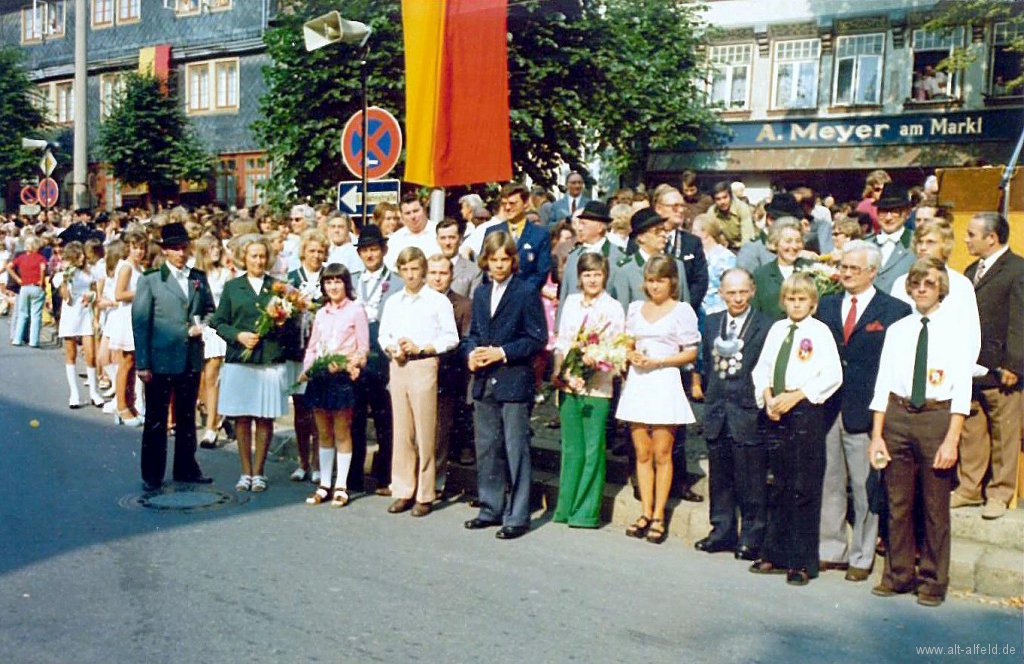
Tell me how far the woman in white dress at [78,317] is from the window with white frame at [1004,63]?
2047 cm

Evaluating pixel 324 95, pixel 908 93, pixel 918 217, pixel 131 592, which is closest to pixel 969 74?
pixel 908 93

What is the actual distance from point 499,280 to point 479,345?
1.73 ft

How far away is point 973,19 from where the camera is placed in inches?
910

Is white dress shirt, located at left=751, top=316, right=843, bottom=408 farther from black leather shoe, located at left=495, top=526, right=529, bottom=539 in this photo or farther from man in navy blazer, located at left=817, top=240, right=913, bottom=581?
black leather shoe, located at left=495, top=526, right=529, bottom=539

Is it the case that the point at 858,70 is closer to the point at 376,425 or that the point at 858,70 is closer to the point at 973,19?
the point at 973,19

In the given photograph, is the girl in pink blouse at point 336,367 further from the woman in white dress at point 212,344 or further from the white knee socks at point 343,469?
the woman in white dress at point 212,344

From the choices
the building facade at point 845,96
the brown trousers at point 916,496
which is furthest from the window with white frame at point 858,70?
the brown trousers at point 916,496

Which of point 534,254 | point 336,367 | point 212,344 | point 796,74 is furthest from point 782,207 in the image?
point 796,74

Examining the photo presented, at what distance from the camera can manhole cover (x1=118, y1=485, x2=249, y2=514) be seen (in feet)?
27.7

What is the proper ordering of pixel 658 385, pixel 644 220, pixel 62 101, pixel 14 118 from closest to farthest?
pixel 658 385, pixel 644 220, pixel 14 118, pixel 62 101

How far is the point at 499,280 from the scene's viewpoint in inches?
324

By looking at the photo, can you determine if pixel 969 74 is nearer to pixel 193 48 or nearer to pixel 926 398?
pixel 926 398

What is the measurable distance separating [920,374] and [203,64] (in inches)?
1384

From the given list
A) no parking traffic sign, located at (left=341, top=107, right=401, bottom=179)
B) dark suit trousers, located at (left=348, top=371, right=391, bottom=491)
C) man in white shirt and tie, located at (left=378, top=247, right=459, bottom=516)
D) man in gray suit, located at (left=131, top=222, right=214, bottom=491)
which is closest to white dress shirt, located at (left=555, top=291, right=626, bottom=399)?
man in white shirt and tie, located at (left=378, top=247, right=459, bottom=516)
